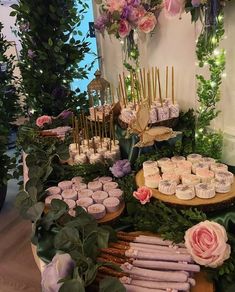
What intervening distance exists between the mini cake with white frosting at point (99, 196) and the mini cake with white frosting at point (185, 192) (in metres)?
0.29

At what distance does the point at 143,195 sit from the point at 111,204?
0.14 metres

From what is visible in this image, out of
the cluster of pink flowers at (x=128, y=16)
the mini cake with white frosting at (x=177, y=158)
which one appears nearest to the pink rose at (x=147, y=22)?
the cluster of pink flowers at (x=128, y=16)

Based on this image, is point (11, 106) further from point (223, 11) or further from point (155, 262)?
point (155, 262)

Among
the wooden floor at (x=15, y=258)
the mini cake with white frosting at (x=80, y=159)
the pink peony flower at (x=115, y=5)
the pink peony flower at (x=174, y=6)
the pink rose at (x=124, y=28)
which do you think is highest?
the pink peony flower at (x=115, y=5)

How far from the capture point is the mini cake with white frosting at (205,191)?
3.61ft

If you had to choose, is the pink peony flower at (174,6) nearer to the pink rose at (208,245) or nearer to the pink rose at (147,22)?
the pink rose at (147,22)

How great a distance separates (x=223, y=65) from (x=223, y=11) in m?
0.22

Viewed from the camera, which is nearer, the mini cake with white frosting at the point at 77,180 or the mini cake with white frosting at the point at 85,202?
the mini cake with white frosting at the point at 85,202

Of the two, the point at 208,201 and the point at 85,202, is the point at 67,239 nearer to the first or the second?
the point at 85,202

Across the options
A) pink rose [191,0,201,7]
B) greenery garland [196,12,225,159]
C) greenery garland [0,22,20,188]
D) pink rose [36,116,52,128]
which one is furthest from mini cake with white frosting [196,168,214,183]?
greenery garland [0,22,20,188]

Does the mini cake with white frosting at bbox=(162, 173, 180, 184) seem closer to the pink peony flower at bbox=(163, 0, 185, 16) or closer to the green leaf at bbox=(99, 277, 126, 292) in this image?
the green leaf at bbox=(99, 277, 126, 292)

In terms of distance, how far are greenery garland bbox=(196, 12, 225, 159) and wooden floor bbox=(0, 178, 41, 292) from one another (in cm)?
132

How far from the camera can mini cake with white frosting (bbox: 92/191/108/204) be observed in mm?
1246

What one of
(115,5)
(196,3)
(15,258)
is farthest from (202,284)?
(15,258)
